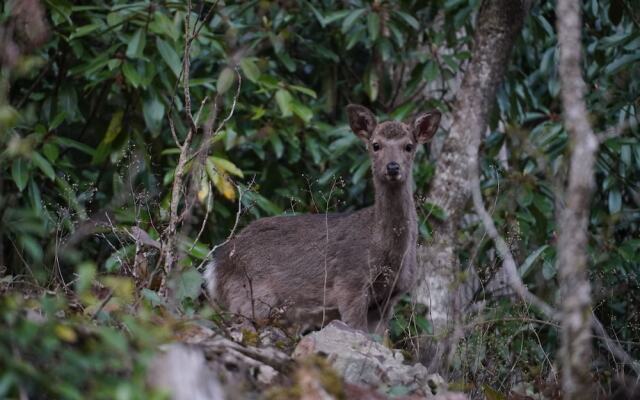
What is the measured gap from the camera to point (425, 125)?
9.20 m

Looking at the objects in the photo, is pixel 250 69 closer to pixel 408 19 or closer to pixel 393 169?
pixel 393 169

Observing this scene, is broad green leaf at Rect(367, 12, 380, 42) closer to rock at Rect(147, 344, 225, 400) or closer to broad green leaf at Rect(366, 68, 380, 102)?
broad green leaf at Rect(366, 68, 380, 102)

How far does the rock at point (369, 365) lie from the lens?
5.13m

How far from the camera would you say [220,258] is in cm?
885

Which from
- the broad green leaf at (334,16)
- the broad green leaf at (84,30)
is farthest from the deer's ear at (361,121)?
the broad green leaf at (84,30)

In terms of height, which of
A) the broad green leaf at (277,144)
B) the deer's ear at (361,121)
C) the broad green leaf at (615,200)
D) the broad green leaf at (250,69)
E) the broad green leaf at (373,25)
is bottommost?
the broad green leaf at (615,200)

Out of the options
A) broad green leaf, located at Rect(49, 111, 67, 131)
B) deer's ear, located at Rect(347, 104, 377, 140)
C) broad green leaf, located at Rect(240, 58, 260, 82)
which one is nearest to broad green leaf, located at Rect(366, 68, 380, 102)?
deer's ear, located at Rect(347, 104, 377, 140)

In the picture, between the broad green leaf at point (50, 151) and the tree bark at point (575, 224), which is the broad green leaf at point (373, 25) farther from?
the tree bark at point (575, 224)

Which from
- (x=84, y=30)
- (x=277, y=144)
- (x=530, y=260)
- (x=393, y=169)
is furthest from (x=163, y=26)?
(x=530, y=260)

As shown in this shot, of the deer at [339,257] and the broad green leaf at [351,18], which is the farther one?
the broad green leaf at [351,18]

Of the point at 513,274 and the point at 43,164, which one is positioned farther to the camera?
the point at 43,164

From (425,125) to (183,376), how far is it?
566cm

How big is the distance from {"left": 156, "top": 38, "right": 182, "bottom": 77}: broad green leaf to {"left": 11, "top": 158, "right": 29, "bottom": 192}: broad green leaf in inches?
53.5

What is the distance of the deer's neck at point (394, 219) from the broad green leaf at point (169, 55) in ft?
6.11
